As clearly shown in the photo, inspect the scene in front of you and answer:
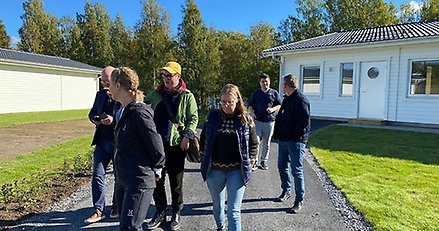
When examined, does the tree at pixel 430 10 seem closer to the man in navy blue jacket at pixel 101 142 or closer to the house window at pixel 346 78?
the house window at pixel 346 78

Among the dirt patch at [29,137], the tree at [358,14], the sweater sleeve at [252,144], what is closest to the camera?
the sweater sleeve at [252,144]

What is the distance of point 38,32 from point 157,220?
1424 inches

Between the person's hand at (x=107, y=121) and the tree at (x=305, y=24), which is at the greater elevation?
the tree at (x=305, y=24)

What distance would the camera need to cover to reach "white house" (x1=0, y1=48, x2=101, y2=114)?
749 inches

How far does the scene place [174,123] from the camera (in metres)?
3.64

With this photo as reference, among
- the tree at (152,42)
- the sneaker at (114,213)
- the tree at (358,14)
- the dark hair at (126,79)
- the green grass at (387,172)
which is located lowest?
the sneaker at (114,213)

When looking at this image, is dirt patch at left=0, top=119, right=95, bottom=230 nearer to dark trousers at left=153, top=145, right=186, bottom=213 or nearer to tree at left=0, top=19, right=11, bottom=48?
dark trousers at left=153, top=145, right=186, bottom=213

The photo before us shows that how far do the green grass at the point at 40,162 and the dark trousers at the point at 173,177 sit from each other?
3.18m

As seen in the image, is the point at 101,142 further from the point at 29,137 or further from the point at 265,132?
the point at 29,137

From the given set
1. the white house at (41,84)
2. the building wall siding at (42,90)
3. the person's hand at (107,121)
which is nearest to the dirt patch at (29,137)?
the person's hand at (107,121)

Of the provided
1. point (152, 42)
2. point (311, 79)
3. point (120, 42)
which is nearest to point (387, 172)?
point (311, 79)

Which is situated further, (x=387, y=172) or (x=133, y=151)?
(x=387, y=172)

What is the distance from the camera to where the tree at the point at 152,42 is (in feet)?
79.5

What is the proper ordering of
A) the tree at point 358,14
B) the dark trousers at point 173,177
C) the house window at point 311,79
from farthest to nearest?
the tree at point 358,14
the house window at point 311,79
the dark trousers at point 173,177
